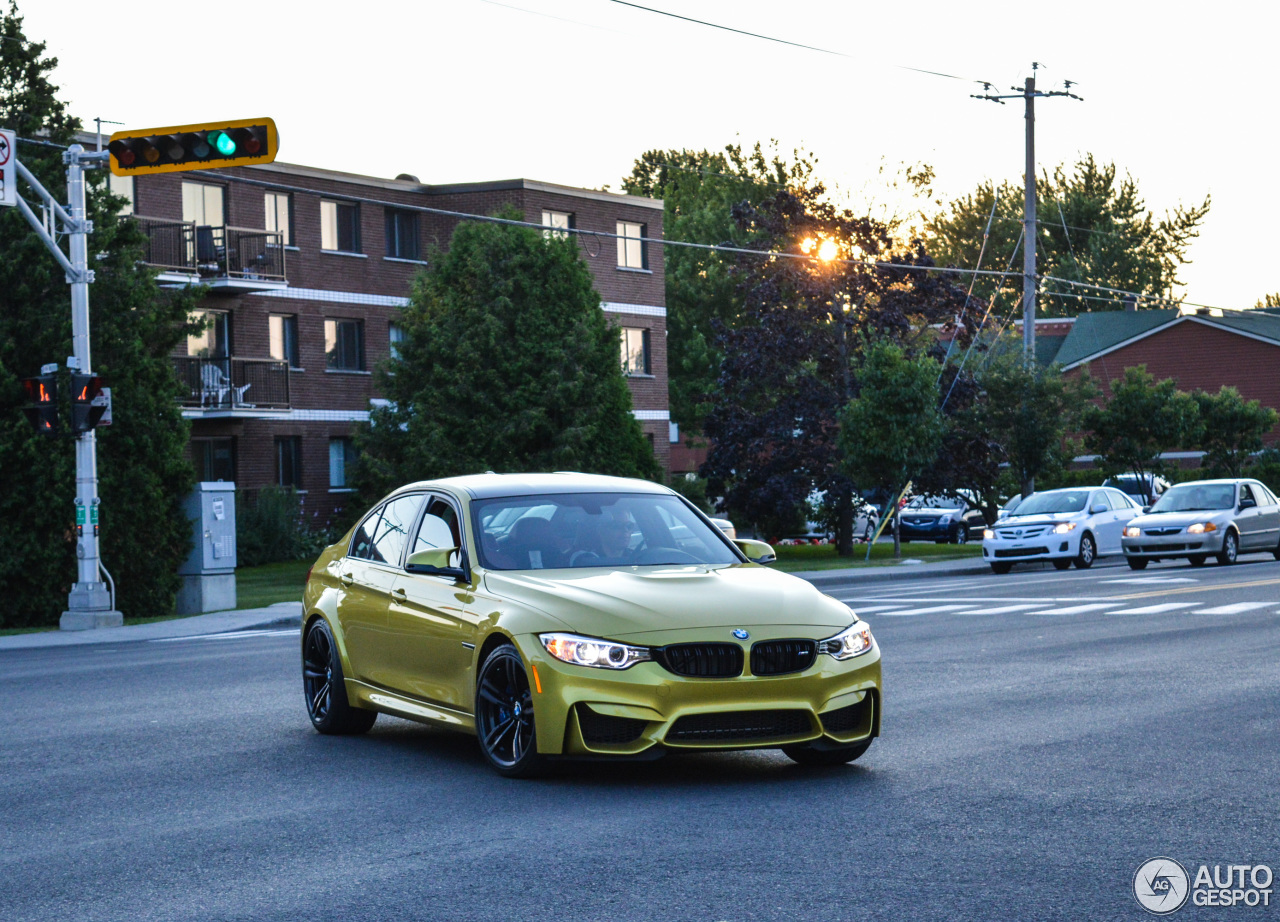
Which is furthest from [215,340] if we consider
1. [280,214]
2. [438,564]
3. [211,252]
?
[438,564]

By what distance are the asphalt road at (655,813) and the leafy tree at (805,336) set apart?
28.8 m

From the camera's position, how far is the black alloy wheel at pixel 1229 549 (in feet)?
105

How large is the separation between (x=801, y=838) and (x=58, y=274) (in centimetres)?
2167

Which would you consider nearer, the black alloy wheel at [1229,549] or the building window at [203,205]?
the black alloy wheel at [1229,549]

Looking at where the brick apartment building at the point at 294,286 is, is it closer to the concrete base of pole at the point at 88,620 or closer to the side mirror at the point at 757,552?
the concrete base of pole at the point at 88,620

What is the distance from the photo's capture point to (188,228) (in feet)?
140

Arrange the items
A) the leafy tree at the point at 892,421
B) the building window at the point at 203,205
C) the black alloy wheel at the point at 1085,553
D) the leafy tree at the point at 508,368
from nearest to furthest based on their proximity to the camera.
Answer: the black alloy wheel at the point at 1085,553 < the leafy tree at the point at 892,421 < the leafy tree at the point at 508,368 < the building window at the point at 203,205

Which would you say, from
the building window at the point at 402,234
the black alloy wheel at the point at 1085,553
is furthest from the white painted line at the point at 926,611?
the building window at the point at 402,234

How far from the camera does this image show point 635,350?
5562 centimetres

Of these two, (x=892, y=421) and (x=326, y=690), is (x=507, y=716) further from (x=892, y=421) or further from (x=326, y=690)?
(x=892, y=421)

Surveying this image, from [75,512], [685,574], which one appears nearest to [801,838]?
[685,574]

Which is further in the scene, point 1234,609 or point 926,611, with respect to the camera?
point 926,611

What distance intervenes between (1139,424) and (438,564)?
42.3 metres

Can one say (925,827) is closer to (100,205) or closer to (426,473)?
(100,205)
